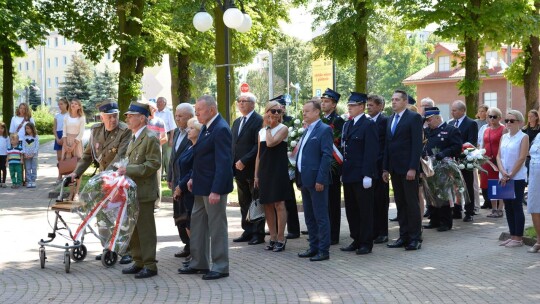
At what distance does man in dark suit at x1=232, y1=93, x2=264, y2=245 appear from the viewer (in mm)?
11047

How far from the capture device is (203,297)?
311 inches

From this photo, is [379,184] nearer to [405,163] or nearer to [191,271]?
[405,163]

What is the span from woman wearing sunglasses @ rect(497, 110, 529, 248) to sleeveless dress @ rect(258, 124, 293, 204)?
3105 millimetres

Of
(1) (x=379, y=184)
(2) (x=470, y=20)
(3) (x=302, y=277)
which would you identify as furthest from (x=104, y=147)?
(2) (x=470, y=20)

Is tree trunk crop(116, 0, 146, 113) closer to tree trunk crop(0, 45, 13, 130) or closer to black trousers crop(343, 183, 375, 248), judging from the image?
tree trunk crop(0, 45, 13, 130)

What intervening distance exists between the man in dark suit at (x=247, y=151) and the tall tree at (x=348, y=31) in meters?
15.6

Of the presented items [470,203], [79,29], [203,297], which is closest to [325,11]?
[79,29]

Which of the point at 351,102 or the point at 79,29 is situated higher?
the point at 79,29

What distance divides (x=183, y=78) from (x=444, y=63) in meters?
39.9

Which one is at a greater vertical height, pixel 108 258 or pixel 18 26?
pixel 18 26

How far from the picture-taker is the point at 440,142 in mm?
12781

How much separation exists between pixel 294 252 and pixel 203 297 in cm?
297

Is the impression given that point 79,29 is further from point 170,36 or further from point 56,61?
point 56,61

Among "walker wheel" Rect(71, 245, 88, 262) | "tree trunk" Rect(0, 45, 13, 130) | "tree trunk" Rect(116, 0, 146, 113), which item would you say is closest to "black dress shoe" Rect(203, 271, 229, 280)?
"walker wheel" Rect(71, 245, 88, 262)
